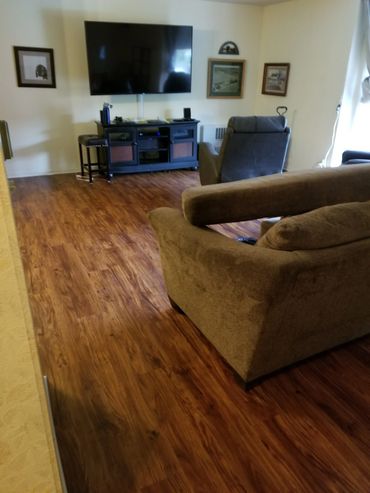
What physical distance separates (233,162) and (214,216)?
86.6 inches

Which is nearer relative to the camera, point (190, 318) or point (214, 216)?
point (214, 216)

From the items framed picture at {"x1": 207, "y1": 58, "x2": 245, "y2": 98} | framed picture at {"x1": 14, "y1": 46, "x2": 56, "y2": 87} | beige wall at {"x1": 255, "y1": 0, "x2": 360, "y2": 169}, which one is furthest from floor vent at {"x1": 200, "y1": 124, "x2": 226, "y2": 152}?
framed picture at {"x1": 14, "y1": 46, "x2": 56, "y2": 87}

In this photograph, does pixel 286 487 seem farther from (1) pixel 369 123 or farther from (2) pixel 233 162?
(1) pixel 369 123

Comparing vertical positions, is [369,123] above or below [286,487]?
above

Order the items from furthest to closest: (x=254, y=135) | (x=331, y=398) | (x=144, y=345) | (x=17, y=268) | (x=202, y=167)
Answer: (x=202, y=167) < (x=254, y=135) < (x=144, y=345) < (x=331, y=398) < (x=17, y=268)

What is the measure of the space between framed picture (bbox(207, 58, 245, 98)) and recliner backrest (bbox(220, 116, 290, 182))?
96.9 inches

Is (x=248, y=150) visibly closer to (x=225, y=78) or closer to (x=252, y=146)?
(x=252, y=146)

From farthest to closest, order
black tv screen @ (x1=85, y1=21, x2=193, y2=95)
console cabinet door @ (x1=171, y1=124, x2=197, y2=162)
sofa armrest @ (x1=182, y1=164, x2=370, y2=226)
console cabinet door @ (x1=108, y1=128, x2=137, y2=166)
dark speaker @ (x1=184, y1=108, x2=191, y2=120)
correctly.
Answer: dark speaker @ (x1=184, y1=108, x2=191, y2=120), console cabinet door @ (x1=171, y1=124, x2=197, y2=162), console cabinet door @ (x1=108, y1=128, x2=137, y2=166), black tv screen @ (x1=85, y1=21, x2=193, y2=95), sofa armrest @ (x1=182, y1=164, x2=370, y2=226)

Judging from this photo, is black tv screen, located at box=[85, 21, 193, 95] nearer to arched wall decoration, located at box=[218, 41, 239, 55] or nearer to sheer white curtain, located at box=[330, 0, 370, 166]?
arched wall decoration, located at box=[218, 41, 239, 55]

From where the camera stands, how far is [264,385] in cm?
176

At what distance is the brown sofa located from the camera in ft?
4.64

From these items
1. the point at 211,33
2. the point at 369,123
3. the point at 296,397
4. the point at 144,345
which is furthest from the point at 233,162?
the point at 211,33

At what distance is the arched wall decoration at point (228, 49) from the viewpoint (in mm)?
5750

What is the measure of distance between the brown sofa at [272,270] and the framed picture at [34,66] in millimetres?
3871
